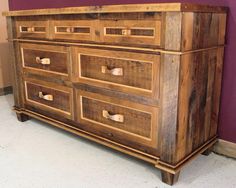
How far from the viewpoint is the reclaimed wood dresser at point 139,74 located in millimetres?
1250

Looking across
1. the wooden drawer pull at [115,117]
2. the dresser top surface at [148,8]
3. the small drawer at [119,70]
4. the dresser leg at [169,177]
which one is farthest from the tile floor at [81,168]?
the dresser top surface at [148,8]

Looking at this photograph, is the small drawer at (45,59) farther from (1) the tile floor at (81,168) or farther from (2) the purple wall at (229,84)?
(2) the purple wall at (229,84)

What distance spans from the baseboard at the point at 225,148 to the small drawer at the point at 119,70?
63cm

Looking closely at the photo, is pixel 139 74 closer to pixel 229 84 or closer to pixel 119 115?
pixel 119 115

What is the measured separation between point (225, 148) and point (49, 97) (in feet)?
3.90

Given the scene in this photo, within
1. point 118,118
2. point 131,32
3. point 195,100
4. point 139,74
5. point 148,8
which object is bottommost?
point 118,118

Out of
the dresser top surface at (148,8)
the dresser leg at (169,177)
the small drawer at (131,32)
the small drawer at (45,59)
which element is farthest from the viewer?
the small drawer at (45,59)

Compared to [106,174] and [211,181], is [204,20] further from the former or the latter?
[106,174]

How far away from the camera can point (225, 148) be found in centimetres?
166

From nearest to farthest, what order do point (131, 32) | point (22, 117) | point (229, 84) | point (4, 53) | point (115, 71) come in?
point (131, 32), point (115, 71), point (229, 84), point (22, 117), point (4, 53)

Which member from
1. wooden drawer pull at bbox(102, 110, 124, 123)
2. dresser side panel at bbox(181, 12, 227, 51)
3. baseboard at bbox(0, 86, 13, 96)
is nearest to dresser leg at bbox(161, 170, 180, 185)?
wooden drawer pull at bbox(102, 110, 124, 123)

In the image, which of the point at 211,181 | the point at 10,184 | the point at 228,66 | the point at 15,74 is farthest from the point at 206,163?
the point at 15,74

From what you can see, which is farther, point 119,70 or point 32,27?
point 32,27

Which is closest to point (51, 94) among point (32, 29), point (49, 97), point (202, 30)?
point (49, 97)
